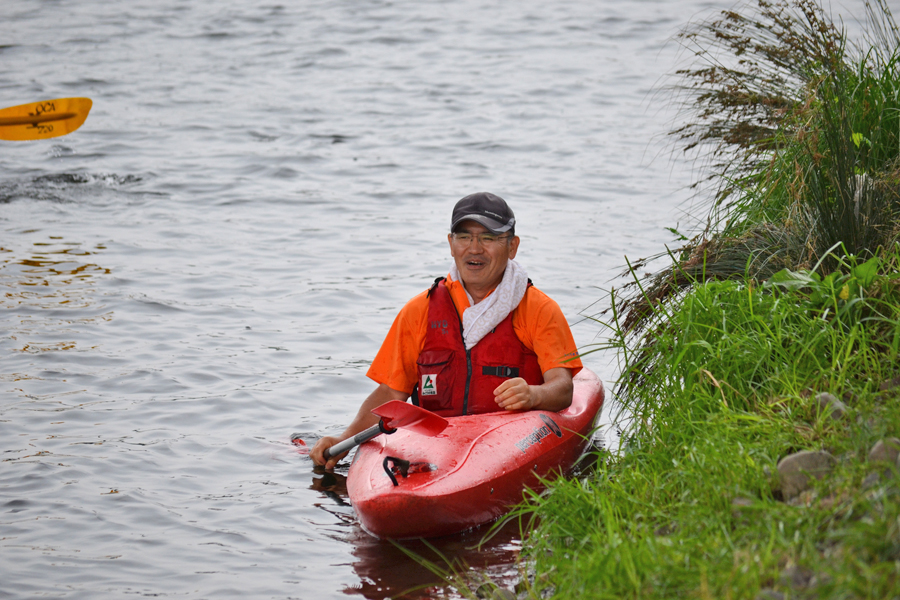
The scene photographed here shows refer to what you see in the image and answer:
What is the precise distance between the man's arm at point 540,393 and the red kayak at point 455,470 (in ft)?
0.20

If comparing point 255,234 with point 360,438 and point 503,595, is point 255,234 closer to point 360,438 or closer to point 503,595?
point 360,438

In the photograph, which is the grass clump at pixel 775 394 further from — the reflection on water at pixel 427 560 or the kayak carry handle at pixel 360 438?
the kayak carry handle at pixel 360 438

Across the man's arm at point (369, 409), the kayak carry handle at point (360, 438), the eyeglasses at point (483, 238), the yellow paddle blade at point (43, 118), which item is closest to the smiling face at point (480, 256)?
the eyeglasses at point (483, 238)

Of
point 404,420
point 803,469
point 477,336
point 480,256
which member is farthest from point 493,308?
point 803,469

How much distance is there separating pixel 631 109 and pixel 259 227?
22.8ft

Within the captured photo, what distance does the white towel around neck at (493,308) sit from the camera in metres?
4.39

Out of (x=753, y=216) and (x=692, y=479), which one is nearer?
(x=692, y=479)

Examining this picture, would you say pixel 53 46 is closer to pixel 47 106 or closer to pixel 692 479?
pixel 47 106

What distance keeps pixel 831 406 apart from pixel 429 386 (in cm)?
202

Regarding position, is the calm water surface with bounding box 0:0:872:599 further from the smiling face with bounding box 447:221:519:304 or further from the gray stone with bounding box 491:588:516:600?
the smiling face with bounding box 447:221:519:304

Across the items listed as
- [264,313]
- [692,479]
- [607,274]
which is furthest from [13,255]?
[692,479]

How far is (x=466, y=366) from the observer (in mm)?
4445

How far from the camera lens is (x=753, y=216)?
4.43 m

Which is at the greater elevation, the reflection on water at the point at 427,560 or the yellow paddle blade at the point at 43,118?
the yellow paddle blade at the point at 43,118
